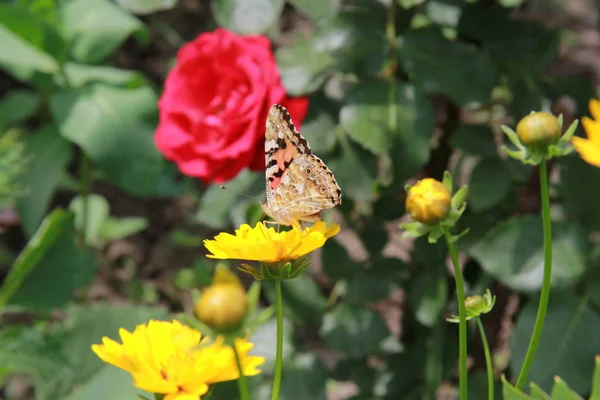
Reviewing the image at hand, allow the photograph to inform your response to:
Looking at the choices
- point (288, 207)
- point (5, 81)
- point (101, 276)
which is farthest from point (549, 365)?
point (5, 81)

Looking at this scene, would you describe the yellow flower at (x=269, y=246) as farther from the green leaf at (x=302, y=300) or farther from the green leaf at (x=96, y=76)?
the green leaf at (x=96, y=76)

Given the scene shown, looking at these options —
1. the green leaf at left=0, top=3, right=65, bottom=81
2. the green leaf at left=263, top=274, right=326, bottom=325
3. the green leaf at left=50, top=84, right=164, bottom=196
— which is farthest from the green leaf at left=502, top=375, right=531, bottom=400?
the green leaf at left=0, top=3, right=65, bottom=81

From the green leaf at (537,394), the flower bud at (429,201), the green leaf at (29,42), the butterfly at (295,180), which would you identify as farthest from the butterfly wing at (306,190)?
the green leaf at (29,42)

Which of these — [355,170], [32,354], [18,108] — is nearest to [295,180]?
[355,170]

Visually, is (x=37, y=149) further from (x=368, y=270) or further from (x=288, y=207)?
(x=288, y=207)

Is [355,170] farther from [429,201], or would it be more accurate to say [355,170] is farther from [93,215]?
[93,215]
